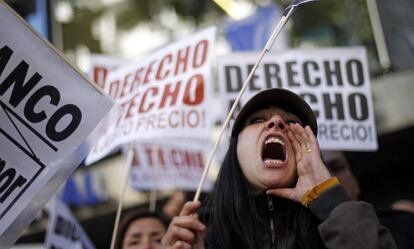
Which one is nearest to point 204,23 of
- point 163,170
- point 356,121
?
point 163,170

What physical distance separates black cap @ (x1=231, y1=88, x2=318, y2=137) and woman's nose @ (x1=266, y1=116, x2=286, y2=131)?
74 millimetres

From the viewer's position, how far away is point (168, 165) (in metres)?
5.40

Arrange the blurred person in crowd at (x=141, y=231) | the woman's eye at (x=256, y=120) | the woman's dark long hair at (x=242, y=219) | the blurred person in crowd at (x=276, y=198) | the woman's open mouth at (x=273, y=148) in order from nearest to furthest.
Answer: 1. the blurred person in crowd at (x=276, y=198)
2. the woman's dark long hair at (x=242, y=219)
3. the woman's open mouth at (x=273, y=148)
4. the woman's eye at (x=256, y=120)
5. the blurred person in crowd at (x=141, y=231)

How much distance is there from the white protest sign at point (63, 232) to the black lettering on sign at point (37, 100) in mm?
2052

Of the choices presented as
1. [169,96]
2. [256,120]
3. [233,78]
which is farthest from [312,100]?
[256,120]

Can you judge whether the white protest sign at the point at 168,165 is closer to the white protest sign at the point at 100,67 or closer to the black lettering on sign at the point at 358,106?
the white protest sign at the point at 100,67

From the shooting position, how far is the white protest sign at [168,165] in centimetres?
531

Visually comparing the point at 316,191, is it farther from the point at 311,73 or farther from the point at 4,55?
the point at 311,73

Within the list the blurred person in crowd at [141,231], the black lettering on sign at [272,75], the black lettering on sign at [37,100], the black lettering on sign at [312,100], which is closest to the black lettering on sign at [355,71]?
the black lettering on sign at [312,100]

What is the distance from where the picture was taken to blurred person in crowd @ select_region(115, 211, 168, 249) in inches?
146

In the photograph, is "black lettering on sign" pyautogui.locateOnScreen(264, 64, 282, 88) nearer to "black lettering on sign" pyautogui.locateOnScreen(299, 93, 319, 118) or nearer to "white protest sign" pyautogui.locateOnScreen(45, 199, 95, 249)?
"black lettering on sign" pyautogui.locateOnScreen(299, 93, 319, 118)

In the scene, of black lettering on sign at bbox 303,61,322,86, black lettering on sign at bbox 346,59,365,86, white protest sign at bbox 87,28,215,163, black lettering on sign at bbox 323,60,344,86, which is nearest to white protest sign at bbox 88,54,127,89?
white protest sign at bbox 87,28,215,163

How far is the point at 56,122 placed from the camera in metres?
2.39

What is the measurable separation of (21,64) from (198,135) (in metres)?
1.65
